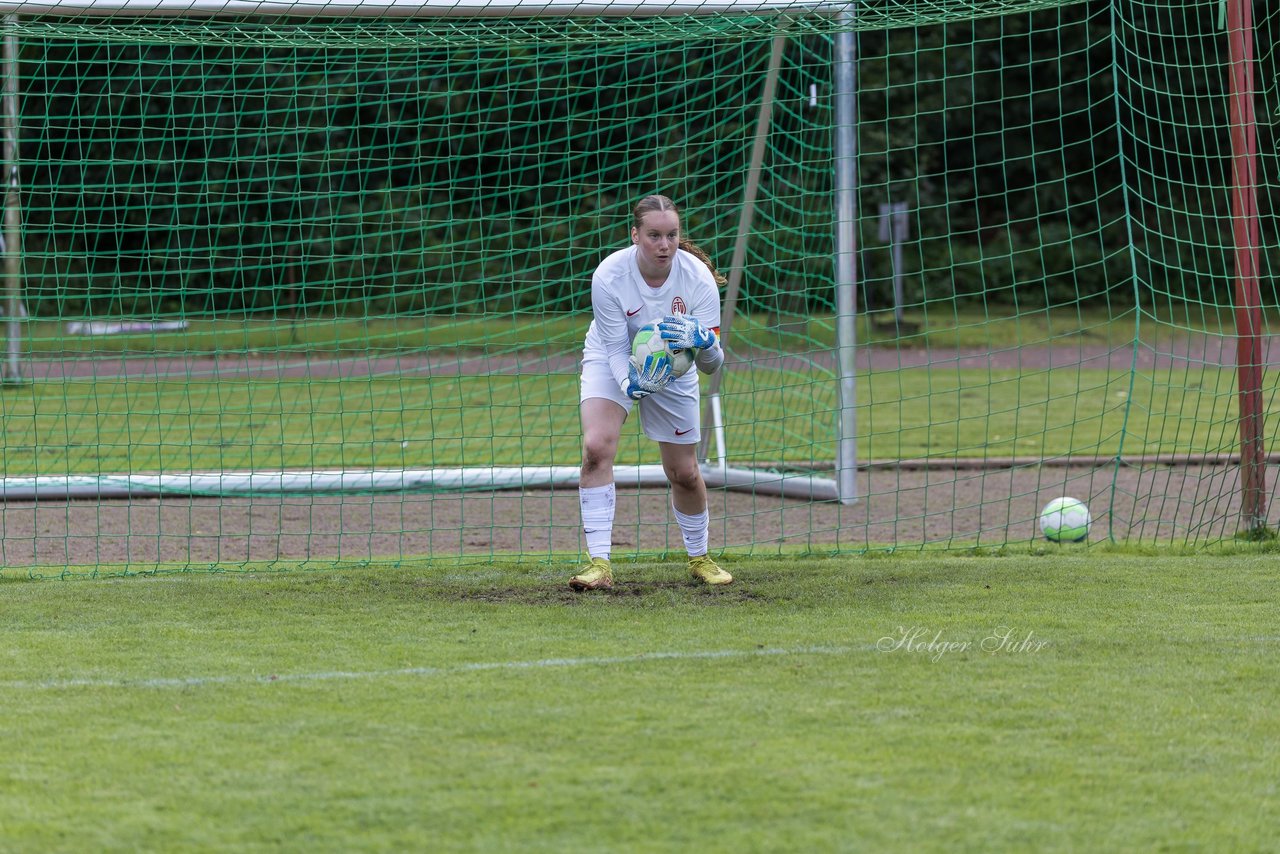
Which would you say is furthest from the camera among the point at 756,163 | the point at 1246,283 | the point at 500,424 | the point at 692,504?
the point at 500,424

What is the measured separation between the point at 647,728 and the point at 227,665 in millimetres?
1663

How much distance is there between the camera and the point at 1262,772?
386 cm

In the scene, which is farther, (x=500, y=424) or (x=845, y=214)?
(x=500, y=424)

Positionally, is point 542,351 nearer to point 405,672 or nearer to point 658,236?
point 658,236

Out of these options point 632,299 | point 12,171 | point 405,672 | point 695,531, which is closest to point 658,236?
point 632,299

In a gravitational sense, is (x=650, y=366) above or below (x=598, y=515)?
above

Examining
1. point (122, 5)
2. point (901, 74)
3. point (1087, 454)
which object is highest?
point (901, 74)

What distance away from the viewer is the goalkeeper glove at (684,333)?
589cm

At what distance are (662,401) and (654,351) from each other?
437 millimetres

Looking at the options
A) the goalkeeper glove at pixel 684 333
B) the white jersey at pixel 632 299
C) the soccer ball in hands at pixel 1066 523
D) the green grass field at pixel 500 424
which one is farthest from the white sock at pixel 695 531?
the green grass field at pixel 500 424

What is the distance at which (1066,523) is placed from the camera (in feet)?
25.1

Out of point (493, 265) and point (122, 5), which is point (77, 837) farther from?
point (493, 265)

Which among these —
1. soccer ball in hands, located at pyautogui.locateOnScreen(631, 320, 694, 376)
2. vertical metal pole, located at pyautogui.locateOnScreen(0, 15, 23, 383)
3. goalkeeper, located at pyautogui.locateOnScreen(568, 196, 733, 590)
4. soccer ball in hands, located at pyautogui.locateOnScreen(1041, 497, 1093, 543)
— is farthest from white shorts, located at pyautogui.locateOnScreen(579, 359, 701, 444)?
vertical metal pole, located at pyautogui.locateOnScreen(0, 15, 23, 383)

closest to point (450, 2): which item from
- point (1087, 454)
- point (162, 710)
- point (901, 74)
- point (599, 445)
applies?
point (599, 445)
